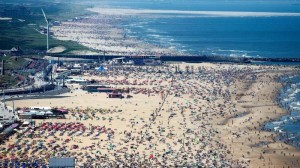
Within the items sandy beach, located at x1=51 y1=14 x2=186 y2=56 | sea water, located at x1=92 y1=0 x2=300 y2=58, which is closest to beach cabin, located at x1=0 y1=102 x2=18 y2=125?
sandy beach, located at x1=51 y1=14 x2=186 y2=56

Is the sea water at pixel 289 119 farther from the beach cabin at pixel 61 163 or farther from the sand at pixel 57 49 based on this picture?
the sand at pixel 57 49

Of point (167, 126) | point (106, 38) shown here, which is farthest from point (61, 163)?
point (106, 38)

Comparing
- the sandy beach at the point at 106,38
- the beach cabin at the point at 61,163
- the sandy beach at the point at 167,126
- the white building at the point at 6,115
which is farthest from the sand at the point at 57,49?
the beach cabin at the point at 61,163

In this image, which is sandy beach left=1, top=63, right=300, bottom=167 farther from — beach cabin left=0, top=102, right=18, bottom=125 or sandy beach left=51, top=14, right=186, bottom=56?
sandy beach left=51, top=14, right=186, bottom=56

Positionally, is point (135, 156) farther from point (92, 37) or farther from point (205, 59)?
point (92, 37)

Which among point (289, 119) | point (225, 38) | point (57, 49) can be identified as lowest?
point (289, 119)

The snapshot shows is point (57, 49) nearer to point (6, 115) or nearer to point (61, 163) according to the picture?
point (6, 115)
